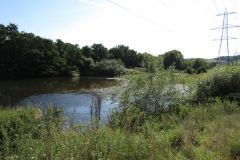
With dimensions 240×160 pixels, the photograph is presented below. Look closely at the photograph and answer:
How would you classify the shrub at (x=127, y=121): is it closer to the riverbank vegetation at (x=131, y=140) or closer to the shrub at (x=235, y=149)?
the riverbank vegetation at (x=131, y=140)

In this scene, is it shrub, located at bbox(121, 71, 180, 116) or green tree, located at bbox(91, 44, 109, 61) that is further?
green tree, located at bbox(91, 44, 109, 61)

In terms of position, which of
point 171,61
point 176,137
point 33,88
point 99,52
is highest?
point 99,52

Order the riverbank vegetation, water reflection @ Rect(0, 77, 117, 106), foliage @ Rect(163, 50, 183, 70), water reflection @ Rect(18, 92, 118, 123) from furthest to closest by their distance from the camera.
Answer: water reflection @ Rect(0, 77, 117, 106)
water reflection @ Rect(18, 92, 118, 123)
foliage @ Rect(163, 50, 183, 70)
the riverbank vegetation

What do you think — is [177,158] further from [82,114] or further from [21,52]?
[21,52]

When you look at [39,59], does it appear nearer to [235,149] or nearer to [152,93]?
[152,93]

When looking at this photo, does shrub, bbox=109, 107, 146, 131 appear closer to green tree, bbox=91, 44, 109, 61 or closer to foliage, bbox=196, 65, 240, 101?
foliage, bbox=196, 65, 240, 101

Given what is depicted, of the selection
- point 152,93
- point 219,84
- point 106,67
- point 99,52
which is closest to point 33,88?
point 106,67

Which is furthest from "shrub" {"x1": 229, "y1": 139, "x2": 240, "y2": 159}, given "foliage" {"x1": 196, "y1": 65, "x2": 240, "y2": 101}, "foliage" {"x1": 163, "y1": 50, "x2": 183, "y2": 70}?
"foliage" {"x1": 163, "y1": 50, "x2": 183, "y2": 70}

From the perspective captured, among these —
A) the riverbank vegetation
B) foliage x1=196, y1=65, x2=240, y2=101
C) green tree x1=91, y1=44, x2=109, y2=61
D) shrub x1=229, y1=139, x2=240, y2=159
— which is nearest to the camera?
the riverbank vegetation

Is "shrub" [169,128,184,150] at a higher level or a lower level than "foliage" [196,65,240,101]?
lower

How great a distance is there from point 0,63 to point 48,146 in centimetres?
6515

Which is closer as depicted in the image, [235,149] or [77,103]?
[235,149]

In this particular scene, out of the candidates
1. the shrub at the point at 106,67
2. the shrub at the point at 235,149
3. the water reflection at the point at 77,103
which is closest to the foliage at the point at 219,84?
the water reflection at the point at 77,103

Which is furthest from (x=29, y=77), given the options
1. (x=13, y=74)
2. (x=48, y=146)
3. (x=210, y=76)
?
(x=48, y=146)
